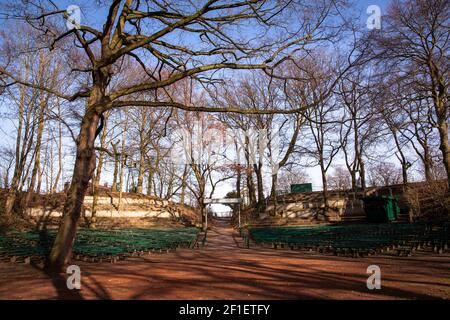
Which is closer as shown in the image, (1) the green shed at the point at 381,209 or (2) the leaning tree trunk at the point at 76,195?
(2) the leaning tree trunk at the point at 76,195

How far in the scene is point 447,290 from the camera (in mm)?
4383

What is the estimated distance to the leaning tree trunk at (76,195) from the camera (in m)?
6.55

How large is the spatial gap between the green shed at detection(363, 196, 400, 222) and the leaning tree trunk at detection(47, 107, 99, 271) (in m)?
18.6

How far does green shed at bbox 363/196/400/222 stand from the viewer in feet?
62.7

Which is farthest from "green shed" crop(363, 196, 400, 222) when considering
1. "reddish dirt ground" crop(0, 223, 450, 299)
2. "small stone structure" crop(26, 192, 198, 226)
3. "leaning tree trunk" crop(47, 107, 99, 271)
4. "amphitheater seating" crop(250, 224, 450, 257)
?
"leaning tree trunk" crop(47, 107, 99, 271)

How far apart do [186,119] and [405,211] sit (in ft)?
62.1

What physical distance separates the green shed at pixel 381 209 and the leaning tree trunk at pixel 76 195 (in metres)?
18.6

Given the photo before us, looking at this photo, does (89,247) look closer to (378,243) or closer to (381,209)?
(378,243)

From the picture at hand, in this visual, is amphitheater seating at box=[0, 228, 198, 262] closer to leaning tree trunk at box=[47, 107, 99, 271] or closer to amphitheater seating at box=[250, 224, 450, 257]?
leaning tree trunk at box=[47, 107, 99, 271]

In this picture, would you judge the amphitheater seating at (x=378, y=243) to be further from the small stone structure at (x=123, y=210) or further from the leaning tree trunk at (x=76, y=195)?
the small stone structure at (x=123, y=210)

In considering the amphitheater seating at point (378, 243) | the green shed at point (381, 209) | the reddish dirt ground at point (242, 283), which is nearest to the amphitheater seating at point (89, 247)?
the reddish dirt ground at point (242, 283)

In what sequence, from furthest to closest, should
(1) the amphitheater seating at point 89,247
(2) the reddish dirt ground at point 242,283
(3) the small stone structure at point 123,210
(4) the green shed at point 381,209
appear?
1. (3) the small stone structure at point 123,210
2. (4) the green shed at point 381,209
3. (1) the amphitheater seating at point 89,247
4. (2) the reddish dirt ground at point 242,283

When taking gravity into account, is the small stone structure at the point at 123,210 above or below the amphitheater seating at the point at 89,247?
above

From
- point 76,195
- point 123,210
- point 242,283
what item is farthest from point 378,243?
point 123,210
